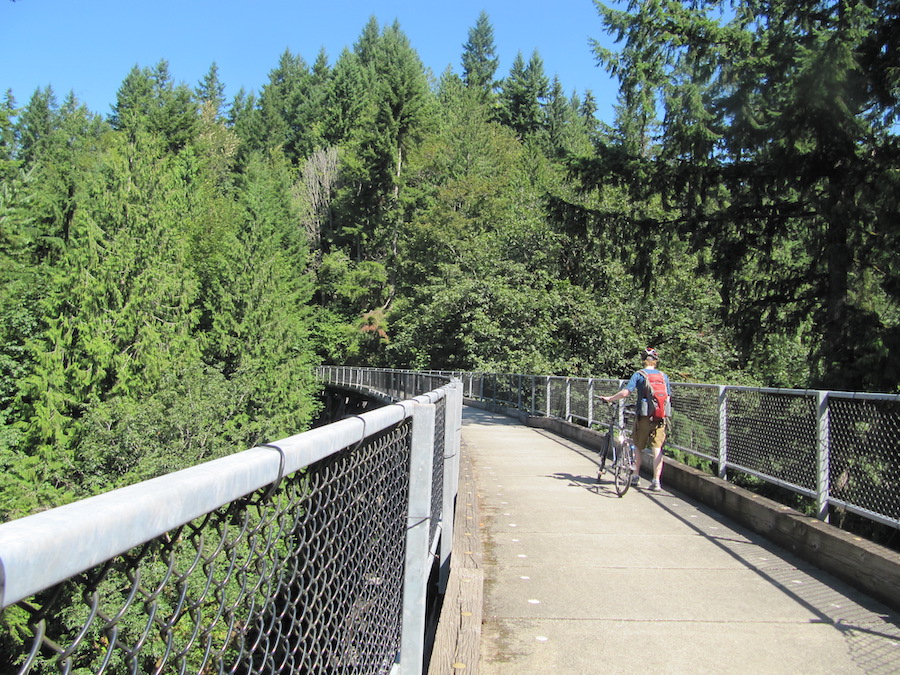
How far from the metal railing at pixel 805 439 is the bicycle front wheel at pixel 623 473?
111 centimetres

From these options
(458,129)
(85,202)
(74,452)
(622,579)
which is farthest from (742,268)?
(458,129)

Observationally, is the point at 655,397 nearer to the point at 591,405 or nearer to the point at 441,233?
the point at 591,405

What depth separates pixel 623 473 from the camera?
9570 mm

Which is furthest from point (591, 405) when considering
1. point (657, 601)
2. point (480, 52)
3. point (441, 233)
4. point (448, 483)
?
point (480, 52)

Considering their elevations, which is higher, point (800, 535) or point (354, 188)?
point (354, 188)

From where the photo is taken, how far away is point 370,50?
87250 mm

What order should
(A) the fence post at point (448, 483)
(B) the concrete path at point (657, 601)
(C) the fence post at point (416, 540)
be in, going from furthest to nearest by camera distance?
(A) the fence post at point (448, 483)
(B) the concrete path at point (657, 601)
(C) the fence post at point (416, 540)

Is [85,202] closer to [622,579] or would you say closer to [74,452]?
[74,452]

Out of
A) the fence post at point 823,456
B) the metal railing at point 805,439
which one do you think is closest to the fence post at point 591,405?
the metal railing at point 805,439

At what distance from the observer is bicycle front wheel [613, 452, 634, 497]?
948cm

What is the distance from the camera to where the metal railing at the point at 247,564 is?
93 centimetres

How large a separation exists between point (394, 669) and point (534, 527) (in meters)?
5.18

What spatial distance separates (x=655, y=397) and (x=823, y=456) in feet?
9.86

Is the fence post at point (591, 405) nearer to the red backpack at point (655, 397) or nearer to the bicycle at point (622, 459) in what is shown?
the bicycle at point (622, 459)
